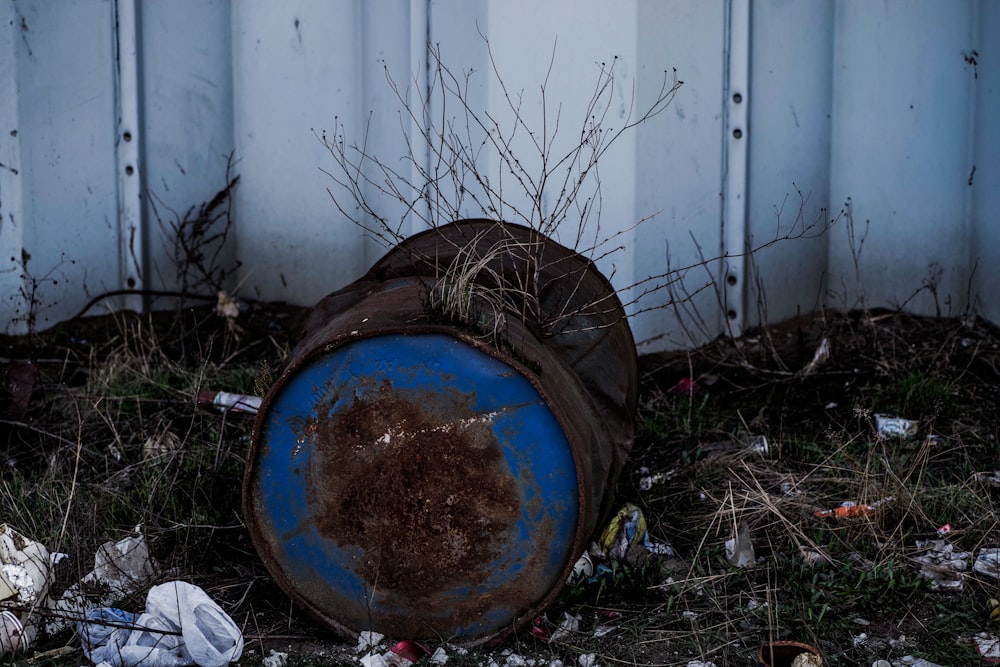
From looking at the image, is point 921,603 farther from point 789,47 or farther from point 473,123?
point 789,47

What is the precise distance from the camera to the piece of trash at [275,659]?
2922 millimetres

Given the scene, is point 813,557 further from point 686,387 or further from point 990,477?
point 686,387

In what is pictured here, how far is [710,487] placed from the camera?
3.92 m

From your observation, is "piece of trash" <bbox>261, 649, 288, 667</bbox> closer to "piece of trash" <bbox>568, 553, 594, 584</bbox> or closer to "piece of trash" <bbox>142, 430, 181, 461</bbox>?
"piece of trash" <bbox>568, 553, 594, 584</bbox>

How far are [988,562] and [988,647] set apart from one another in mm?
521

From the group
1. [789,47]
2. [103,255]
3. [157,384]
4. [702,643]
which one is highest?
[789,47]

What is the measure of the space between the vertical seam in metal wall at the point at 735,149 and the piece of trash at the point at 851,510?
163 cm

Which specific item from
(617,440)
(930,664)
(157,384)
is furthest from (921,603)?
(157,384)

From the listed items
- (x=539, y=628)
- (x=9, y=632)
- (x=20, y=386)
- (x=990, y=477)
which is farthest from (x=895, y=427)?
(x=20, y=386)

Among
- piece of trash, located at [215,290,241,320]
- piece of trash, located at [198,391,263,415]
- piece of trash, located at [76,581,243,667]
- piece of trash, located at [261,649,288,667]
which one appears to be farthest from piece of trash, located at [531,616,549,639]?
piece of trash, located at [215,290,241,320]

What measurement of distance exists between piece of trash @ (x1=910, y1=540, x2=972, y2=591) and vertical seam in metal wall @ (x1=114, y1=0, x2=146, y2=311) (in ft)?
13.0

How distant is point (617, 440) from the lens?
11.0 ft

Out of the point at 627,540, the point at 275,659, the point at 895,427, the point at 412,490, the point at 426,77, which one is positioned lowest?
the point at 275,659

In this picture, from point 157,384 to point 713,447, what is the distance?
7.53 feet
